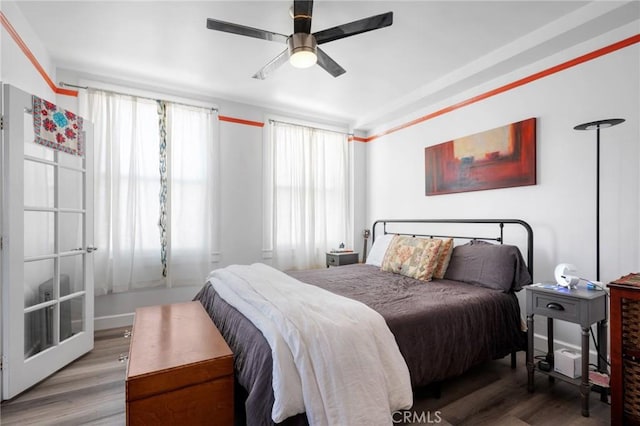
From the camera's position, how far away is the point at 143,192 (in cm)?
334

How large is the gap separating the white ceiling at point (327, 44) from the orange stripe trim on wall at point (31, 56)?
0.67 feet

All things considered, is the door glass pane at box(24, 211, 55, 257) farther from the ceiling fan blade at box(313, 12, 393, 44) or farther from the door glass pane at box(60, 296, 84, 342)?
the ceiling fan blade at box(313, 12, 393, 44)

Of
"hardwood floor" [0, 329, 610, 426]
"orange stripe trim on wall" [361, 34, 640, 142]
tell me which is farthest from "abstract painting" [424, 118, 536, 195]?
"hardwood floor" [0, 329, 610, 426]

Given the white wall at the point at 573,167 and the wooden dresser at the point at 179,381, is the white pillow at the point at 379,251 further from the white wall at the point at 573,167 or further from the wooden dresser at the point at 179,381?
the wooden dresser at the point at 179,381

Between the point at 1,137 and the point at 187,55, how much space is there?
→ 1543 millimetres

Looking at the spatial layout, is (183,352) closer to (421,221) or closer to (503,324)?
(503,324)

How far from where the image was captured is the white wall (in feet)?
7.17

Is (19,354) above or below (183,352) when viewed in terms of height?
below

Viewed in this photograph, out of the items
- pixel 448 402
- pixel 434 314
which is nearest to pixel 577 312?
pixel 434 314

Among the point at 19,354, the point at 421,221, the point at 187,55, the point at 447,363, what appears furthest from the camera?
the point at 421,221

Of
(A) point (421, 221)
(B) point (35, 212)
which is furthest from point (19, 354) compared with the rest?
(A) point (421, 221)

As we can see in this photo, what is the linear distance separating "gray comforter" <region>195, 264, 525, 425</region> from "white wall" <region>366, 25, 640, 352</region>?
0.70 metres

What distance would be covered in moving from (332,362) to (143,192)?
2.95 m

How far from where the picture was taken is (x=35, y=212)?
2357 mm
